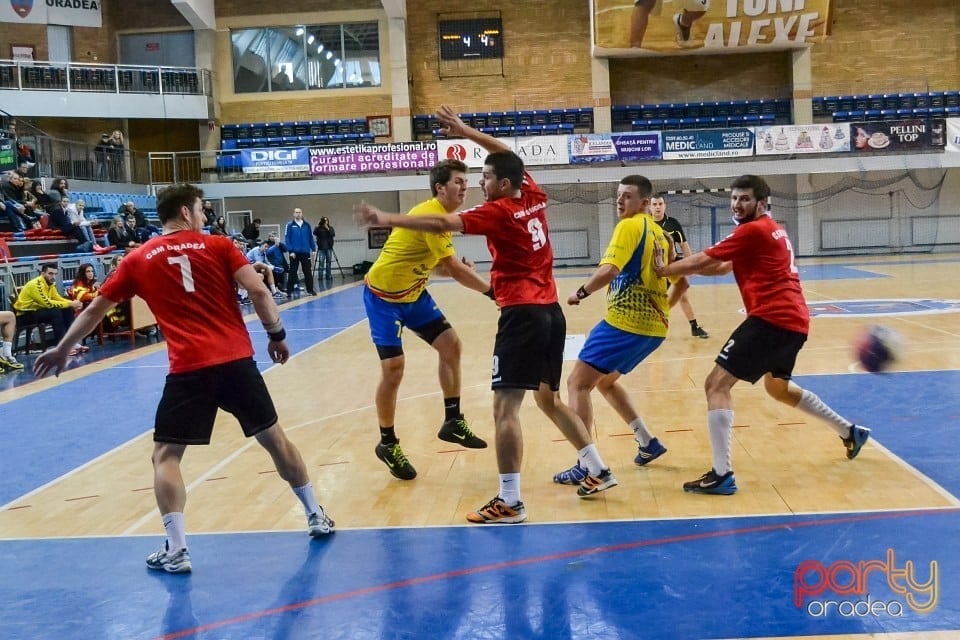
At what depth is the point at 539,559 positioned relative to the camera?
434 centimetres

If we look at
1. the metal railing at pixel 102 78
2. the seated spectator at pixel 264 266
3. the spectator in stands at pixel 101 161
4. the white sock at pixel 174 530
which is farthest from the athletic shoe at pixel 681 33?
the white sock at pixel 174 530

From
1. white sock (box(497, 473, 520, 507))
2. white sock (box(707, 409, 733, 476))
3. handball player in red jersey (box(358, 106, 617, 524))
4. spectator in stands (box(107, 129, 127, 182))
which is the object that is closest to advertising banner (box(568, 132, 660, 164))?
spectator in stands (box(107, 129, 127, 182))

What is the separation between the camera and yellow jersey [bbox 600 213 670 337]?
5.81 metres

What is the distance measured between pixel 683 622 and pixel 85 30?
33.3 metres

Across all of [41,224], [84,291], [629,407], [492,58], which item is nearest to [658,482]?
[629,407]

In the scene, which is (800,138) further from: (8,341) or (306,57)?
(8,341)

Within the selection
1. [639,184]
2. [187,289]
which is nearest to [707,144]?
[639,184]

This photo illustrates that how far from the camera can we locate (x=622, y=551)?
4.39 m

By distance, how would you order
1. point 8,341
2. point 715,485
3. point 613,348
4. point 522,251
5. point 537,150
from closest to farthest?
point 522,251 < point 715,485 < point 613,348 < point 8,341 < point 537,150

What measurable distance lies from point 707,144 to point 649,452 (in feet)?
77.7

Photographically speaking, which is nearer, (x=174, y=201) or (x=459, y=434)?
(x=174, y=201)

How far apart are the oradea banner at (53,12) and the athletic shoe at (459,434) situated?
28712mm

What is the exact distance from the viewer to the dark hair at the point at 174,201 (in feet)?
15.0

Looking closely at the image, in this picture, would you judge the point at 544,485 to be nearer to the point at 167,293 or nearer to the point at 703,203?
the point at 167,293
